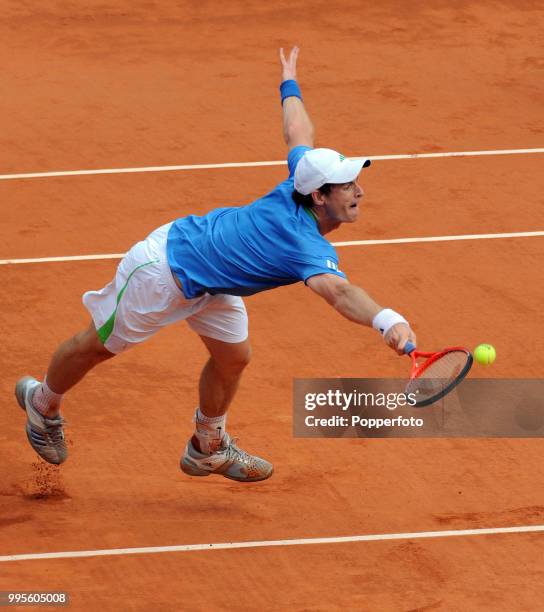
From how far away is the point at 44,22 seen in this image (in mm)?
16734

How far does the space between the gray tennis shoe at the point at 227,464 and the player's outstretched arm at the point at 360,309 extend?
6.26 ft

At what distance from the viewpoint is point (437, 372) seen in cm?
680

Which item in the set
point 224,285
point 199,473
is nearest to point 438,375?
point 224,285

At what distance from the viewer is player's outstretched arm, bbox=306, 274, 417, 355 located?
6.50 m

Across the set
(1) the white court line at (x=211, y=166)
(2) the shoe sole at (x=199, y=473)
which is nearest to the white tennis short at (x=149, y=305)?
(2) the shoe sole at (x=199, y=473)

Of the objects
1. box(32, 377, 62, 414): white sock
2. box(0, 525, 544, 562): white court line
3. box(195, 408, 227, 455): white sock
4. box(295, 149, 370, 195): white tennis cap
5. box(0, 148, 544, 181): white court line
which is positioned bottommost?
box(0, 525, 544, 562): white court line

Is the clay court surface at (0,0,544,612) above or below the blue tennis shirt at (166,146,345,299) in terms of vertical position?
below

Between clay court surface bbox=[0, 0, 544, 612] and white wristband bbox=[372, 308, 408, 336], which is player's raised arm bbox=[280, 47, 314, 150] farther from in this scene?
clay court surface bbox=[0, 0, 544, 612]

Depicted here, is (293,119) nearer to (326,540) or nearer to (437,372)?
(437,372)

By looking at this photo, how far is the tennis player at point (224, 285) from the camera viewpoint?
6.95 m

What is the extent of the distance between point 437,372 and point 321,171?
46.5 inches

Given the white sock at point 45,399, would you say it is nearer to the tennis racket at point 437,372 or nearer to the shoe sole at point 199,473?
the shoe sole at point 199,473

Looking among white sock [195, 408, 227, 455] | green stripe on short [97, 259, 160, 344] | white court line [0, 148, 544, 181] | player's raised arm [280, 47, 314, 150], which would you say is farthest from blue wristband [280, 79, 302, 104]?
white court line [0, 148, 544, 181]

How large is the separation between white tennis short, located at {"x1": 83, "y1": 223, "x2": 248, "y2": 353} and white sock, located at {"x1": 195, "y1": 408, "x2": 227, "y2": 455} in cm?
68
